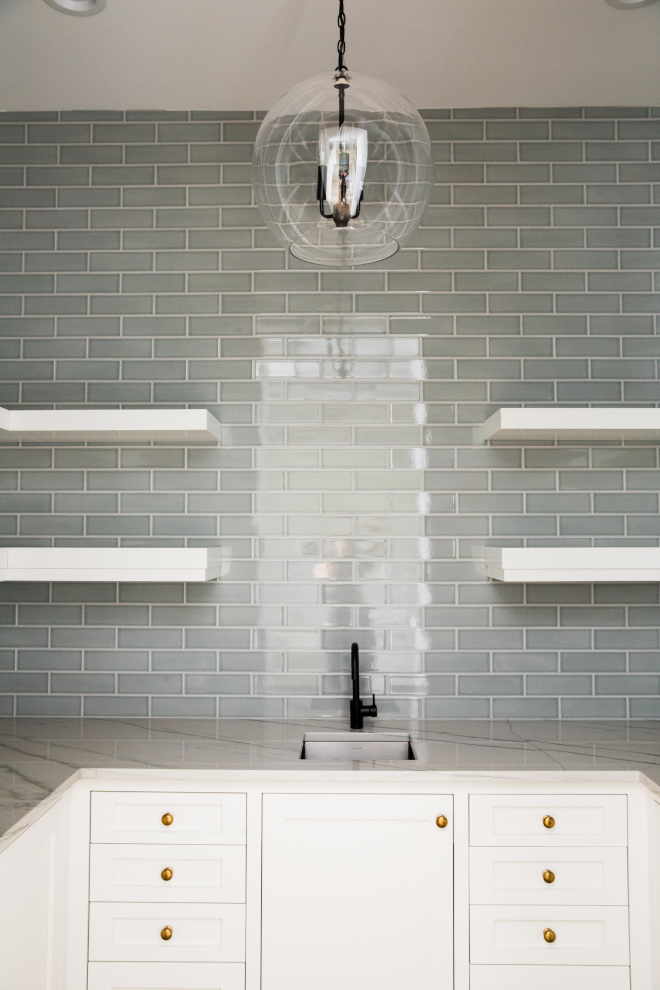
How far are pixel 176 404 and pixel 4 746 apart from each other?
1171mm

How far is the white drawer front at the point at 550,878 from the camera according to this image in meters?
1.83

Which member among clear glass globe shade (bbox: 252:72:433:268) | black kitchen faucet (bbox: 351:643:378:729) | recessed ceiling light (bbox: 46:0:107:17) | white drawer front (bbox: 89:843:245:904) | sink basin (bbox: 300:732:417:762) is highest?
recessed ceiling light (bbox: 46:0:107:17)

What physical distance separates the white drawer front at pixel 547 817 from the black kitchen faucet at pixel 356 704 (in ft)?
1.49

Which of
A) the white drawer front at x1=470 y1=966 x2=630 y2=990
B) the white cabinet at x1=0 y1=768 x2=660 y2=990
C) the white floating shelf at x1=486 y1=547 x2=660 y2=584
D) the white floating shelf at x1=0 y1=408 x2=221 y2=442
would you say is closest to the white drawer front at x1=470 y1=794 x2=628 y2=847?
the white cabinet at x1=0 y1=768 x2=660 y2=990

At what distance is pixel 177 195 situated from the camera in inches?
97.0

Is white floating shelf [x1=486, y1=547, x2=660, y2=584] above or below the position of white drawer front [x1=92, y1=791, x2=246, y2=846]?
above

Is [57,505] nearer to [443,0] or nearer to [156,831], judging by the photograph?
[156,831]

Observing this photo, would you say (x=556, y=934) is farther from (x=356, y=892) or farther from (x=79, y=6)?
(x=79, y=6)

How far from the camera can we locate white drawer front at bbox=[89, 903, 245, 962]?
182 cm

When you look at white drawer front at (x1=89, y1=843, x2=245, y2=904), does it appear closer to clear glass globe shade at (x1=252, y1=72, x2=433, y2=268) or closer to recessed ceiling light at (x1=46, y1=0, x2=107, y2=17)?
clear glass globe shade at (x1=252, y1=72, x2=433, y2=268)

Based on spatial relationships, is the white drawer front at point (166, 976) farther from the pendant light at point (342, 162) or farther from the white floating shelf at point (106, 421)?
the pendant light at point (342, 162)

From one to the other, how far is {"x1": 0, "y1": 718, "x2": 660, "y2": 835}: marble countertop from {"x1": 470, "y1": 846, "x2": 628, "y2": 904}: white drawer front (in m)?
0.21

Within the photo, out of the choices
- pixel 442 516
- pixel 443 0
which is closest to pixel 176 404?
pixel 442 516

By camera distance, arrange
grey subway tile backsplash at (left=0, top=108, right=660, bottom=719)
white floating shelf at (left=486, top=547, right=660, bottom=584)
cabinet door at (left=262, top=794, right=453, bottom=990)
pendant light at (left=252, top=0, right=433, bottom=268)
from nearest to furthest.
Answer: pendant light at (left=252, top=0, right=433, bottom=268), cabinet door at (left=262, top=794, right=453, bottom=990), white floating shelf at (left=486, top=547, right=660, bottom=584), grey subway tile backsplash at (left=0, top=108, right=660, bottom=719)
